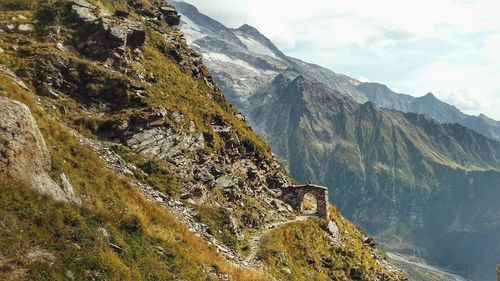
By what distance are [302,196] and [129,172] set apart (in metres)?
28.5

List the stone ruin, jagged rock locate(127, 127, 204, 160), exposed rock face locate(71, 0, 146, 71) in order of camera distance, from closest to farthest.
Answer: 1. jagged rock locate(127, 127, 204, 160)
2. exposed rock face locate(71, 0, 146, 71)
3. the stone ruin

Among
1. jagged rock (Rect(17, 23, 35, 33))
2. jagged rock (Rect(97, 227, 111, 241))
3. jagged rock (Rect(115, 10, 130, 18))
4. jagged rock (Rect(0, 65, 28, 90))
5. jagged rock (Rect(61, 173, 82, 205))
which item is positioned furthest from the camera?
jagged rock (Rect(115, 10, 130, 18))

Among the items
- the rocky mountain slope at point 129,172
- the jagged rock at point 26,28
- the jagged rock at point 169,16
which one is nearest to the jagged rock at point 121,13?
the rocky mountain slope at point 129,172

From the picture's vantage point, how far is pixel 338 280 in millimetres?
49906

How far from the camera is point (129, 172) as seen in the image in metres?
38.9

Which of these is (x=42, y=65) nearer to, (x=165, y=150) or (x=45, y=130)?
(x=165, y=150)

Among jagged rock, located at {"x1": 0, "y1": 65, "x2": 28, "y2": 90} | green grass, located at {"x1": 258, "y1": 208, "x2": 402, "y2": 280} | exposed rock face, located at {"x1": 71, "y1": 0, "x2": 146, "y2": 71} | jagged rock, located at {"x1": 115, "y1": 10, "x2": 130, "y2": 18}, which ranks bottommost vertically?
green grass, located at {"x1": 258, "y1": 208, "x2": 402, "y2": 280}

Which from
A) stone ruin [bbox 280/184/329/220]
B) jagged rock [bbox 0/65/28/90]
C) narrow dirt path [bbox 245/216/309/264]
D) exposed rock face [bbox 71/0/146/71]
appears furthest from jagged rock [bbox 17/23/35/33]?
stone ruin [bbox 280/184/329/220]

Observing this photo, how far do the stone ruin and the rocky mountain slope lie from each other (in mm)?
1838

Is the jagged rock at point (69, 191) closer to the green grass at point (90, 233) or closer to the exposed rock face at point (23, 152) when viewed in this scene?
the exposed rock face at point (23, 152)

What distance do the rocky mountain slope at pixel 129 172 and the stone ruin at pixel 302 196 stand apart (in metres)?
1.84

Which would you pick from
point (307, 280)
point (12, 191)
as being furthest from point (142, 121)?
point (12, 191)

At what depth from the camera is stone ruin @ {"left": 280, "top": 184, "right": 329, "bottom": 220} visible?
60.4 meters

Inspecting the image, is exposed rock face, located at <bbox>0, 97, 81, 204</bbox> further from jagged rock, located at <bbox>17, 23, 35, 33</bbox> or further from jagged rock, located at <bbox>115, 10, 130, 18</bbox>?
jagged rock, located at <bbox>115, 10, 130, 18</bbox>
